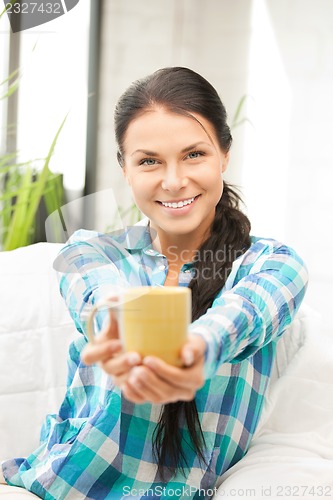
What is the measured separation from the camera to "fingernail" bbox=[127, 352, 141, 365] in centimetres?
59

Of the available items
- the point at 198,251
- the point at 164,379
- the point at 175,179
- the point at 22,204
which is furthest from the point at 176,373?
the point at 22,204

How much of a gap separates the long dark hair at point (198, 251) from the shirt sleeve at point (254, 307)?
34 millimetres

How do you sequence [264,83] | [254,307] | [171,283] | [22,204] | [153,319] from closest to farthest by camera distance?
1. [153,319]
2. [254,307]
3. [171,283]
4. [22,204]
5. [264,83]

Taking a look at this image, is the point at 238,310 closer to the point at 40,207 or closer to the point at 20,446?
the point at 20,446

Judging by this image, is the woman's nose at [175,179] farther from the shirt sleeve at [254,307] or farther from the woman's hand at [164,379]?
the woman's hand at [164,379]

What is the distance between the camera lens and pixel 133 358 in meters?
0.59

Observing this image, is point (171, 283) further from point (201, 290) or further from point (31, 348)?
point (31, 348)

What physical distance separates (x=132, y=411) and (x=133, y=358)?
432 millimetres

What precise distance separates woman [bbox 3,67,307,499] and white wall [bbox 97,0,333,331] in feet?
3.37

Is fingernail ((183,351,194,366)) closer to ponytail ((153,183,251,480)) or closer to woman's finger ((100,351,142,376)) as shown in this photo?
woman's finger ((100,351,142,376))

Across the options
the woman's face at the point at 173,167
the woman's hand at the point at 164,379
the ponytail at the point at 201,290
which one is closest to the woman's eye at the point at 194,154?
the woman's face at the point at 173,167

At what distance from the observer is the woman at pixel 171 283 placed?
94 cm

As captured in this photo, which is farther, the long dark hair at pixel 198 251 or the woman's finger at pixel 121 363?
the long dark hair at pixel 198 251

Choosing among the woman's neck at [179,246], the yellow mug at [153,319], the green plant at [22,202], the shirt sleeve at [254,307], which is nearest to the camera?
the yellow mug at [153,319]
